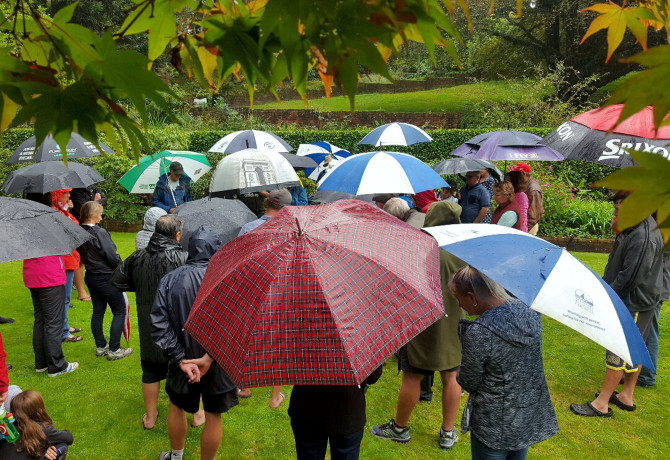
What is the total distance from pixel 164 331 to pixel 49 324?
2481mm

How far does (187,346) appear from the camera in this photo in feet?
11.6

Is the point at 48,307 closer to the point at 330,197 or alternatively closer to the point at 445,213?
the point at 330,197

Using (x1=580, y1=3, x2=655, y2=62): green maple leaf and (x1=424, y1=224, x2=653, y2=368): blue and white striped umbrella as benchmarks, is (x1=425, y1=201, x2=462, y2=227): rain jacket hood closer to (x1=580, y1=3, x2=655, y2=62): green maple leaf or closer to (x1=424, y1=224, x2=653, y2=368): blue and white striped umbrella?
(x1=424, y1=224, x2=653, y2=368): blue and white striped umbrella

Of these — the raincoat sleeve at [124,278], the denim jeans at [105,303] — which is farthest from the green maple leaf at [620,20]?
the denim jeans at [105,303]

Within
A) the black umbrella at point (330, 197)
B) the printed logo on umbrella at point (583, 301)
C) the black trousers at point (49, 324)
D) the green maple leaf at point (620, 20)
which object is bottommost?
the black trousers at point (49, 324)

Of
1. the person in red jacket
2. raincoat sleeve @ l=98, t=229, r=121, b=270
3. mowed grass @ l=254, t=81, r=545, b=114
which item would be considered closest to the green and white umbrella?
the person in red jacket

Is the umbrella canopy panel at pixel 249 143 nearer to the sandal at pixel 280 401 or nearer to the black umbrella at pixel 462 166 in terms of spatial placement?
the black umbrella at pixel 462 166

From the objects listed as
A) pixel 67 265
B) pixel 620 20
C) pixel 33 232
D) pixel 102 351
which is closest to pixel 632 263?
pixel 620 20

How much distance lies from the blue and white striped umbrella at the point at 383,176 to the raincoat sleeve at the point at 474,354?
10.1 ft

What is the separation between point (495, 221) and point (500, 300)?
3488mm

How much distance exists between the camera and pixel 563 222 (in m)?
11.4

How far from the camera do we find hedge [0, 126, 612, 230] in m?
12.6

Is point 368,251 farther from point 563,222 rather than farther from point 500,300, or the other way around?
point 563,222

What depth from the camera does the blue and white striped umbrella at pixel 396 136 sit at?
372 inches
